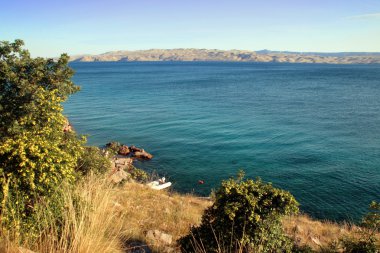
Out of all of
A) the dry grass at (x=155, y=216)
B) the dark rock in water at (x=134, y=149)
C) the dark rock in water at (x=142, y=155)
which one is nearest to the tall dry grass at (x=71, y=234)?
the dry grass at (x=155, y=216)

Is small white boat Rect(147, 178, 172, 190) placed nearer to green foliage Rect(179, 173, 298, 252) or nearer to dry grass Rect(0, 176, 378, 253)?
dry grass Rect(0, 176, 378, 253)

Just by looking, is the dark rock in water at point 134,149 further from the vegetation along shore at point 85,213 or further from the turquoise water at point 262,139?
the vegetation along shore at point 85,213

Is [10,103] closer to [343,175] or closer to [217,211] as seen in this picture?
[217,211]

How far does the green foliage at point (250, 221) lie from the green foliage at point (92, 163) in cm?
910

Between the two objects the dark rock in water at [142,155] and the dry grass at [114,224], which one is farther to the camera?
the dark rock in water at [142,155]

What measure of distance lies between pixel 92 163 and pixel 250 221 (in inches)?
423

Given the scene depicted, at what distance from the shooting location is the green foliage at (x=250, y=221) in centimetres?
722

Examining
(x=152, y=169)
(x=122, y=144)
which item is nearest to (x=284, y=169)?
(x=152, y=169)

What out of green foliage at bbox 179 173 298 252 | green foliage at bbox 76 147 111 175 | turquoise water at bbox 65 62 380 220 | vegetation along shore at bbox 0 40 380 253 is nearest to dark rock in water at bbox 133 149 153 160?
turquoise water at bbox 65 62 380 220

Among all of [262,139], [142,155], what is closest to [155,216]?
[142,155]

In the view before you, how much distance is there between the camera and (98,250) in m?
5.47

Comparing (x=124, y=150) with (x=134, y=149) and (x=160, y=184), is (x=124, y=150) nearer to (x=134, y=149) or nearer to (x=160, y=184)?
(x=134, y=149)

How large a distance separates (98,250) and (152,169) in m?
23.8

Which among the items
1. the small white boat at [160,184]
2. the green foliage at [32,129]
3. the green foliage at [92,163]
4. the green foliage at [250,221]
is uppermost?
the green foliage at [32,129]
